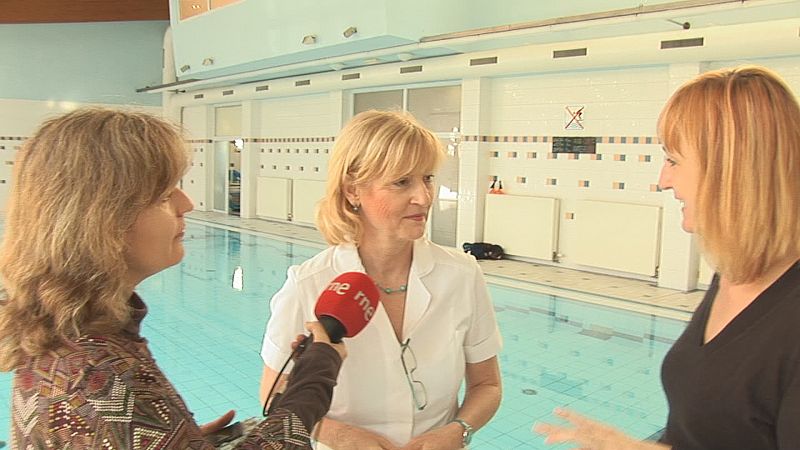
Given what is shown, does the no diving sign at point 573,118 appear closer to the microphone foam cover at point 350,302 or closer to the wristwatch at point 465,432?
the wristwatch at point 465,432

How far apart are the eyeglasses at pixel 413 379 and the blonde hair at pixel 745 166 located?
0.78 m

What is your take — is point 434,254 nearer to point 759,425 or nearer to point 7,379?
point 759,425

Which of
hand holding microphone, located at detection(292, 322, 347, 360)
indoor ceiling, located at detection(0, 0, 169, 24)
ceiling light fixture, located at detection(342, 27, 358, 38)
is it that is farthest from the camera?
indoor ceiling, located at detection(0, 0, 169, 24)

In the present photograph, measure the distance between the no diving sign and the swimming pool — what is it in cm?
235

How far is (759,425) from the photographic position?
1.15 metres

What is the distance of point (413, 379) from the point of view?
5.59 ft

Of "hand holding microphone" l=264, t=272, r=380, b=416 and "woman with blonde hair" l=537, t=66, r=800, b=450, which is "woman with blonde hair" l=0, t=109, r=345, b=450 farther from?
"woman with blonde hair" l=537, t=66, r=800, b=450

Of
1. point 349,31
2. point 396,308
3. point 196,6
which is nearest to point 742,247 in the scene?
point 396,308

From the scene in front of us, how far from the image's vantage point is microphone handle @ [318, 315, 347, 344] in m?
1.35

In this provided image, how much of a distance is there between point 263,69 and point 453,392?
33.6 feet

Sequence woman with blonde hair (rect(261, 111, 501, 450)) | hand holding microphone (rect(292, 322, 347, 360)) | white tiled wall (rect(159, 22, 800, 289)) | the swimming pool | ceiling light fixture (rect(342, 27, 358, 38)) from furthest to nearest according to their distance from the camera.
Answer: ceiling light fixture (rect(342, 27, 358, 38)) → white tiled wall (rect(159, 22, 800, 289)) → the swimming pool → woman with blonde hair (rect(261, 111, 501, 450)) → hand holding microphone (rect(292, 322, 347, 360))

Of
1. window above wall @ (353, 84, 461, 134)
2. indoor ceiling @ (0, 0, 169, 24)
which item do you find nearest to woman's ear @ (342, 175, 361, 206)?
window above wall @ (353, 84, 461, 134)

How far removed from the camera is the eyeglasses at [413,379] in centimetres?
170

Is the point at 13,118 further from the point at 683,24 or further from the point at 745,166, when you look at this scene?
the point at 745,166
